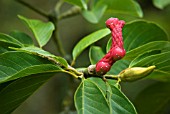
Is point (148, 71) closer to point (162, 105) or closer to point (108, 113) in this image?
point (108, 113)

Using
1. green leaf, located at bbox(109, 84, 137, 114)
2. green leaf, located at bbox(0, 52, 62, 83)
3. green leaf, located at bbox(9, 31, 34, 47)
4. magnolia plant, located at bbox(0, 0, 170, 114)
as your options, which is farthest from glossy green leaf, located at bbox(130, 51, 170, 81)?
green leaf, located at bbox(9, 31, 34, 47)

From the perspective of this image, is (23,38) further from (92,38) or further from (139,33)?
(139,33)

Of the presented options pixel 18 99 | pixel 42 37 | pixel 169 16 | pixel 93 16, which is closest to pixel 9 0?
pixel 169 16

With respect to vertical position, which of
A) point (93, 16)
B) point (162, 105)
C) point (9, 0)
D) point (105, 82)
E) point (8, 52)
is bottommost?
point (162, 105)

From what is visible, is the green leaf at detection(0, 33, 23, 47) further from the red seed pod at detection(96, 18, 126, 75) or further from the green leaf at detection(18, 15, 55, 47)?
the red seed pod at detection(96, 18, 126, 75)

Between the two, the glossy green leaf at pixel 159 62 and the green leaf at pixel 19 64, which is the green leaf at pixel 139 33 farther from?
the green leaf at pixel 19 64

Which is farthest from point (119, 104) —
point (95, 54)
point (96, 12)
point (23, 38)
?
point (96, 12)
